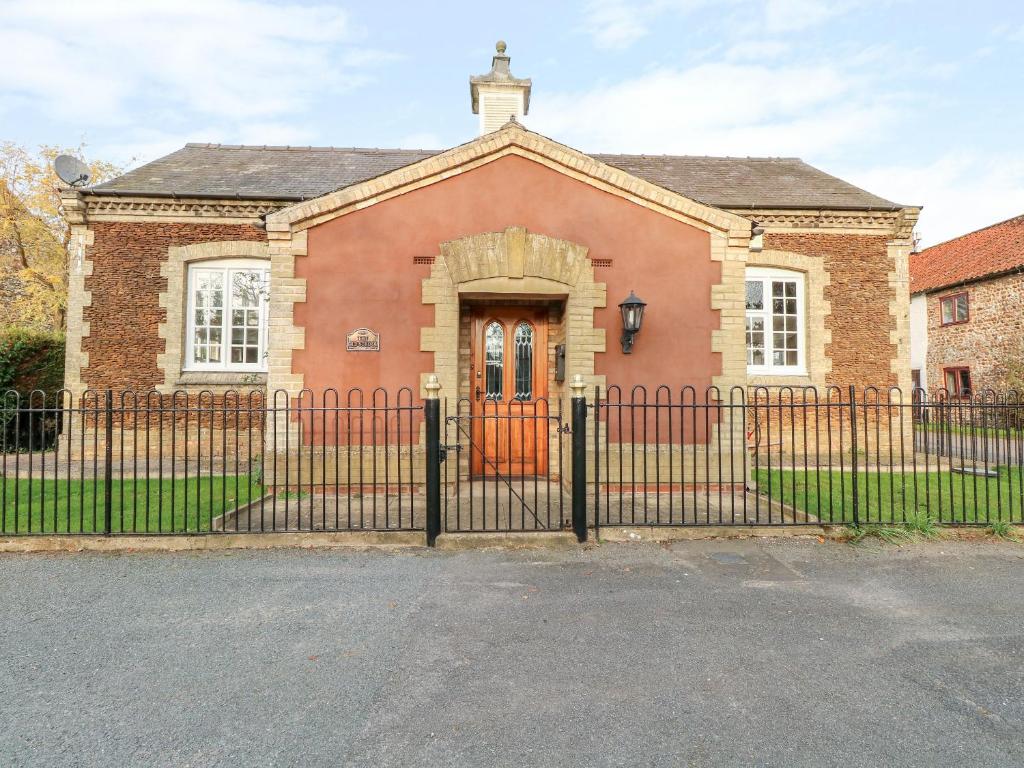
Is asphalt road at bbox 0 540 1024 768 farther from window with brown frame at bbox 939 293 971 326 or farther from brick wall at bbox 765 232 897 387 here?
window with brown frame at bbox 939 293 971 326

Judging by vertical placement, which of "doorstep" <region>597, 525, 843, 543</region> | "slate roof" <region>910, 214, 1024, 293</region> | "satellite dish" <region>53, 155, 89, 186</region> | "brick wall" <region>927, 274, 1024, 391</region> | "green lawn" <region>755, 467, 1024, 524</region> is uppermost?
"slate roof" <region>910, 214, 1024, 293</region>

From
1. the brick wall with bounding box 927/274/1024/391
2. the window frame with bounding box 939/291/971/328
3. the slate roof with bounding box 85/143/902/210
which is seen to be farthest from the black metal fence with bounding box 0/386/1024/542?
the window frame with bounding box 939/291/971/328

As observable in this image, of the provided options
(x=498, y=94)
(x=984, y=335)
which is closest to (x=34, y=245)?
(x=498, y=94)

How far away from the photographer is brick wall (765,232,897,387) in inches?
455

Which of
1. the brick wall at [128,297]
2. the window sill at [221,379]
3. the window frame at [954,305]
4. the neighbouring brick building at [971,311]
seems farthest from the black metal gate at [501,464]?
the window frame at [954,305]

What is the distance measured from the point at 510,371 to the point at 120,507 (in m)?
5.27

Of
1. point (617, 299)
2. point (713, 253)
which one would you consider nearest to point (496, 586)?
point (617, 299)

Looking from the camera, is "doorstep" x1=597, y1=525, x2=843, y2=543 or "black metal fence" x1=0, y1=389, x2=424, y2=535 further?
"doorstep" x1=597, y1=525, x2=843, y2=543

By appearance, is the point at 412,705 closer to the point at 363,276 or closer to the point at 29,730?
the point at 29,730

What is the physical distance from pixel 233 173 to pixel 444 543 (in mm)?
10927

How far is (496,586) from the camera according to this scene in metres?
4.39

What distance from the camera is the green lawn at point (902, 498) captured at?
18.8ft

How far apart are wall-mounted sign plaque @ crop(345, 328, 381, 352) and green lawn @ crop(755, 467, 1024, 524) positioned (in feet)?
17.1

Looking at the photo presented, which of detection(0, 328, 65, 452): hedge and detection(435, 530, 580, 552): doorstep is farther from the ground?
detection(0, 328, 65, 452): hedge
